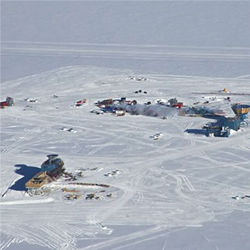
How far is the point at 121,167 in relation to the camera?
118 ft

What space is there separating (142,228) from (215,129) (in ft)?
46.8

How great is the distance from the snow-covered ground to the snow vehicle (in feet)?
1.83

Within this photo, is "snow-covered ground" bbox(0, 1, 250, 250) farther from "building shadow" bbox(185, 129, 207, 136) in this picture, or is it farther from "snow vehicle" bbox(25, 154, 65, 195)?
"building shadow" bbox(185, 129, 207, 136)

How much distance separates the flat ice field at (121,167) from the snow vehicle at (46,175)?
1.45 feet

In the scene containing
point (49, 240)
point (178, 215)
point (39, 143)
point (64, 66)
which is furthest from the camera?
point (64, 66)

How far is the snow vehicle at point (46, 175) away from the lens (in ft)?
107

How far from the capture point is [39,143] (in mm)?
40531

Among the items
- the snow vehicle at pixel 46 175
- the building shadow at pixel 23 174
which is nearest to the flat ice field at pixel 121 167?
the building shadow at pixel 23 174

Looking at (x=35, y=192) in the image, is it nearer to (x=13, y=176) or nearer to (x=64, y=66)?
(x=13, y=176)

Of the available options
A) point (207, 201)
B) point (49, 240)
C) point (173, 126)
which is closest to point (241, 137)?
point (173, 126)

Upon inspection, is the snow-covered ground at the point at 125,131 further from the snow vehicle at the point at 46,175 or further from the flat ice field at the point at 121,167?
the snow vehicle at the point at 46,175

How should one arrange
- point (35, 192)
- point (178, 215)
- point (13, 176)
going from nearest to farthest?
1. point (178, 215)
2. point (35, 192)
3. point (13, 176)

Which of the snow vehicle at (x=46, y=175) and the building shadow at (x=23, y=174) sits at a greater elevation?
the snow vehicle at (x=46, y=175)

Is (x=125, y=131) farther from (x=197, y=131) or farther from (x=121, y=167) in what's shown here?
(x=121, y=167)
